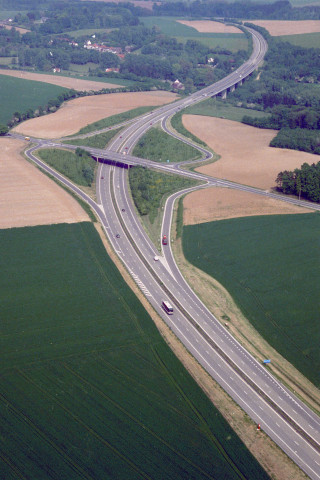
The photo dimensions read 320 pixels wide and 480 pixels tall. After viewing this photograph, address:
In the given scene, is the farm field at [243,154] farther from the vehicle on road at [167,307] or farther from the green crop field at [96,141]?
the vehicle on road at [167,307]

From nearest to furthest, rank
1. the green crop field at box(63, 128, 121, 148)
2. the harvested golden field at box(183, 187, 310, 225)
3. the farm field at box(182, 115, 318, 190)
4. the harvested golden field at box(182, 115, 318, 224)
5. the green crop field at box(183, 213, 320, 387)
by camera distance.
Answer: the green crop field at box(183, 213, 320, 387)
the harvested golden field at box(183, 187, 310, 225)
the harvested golden field at box(182, 115, 318, 224)
the farm field at box(182, 115, 318, 190)
the green crop field at box(63, 128, 121, 148)

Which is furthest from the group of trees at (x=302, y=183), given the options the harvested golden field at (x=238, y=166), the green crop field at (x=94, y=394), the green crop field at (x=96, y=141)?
the green crop field at (x=96, y=141)

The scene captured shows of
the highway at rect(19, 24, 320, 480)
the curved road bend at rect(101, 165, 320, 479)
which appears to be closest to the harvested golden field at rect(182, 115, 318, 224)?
the highway at rect(19, 24, 320, 480)

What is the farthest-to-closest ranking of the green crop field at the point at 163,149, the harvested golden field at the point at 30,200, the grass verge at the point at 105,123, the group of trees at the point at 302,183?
1. the grass verge at the point at 105,123
2. the green crop field at the point at 163,149
3. the group of trees at the point at 302,183
4. the harvested golden field at the point at 30,200

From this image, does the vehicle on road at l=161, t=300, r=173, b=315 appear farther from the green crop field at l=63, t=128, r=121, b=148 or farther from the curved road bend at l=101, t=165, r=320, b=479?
the green crop field at l=63, t=128, r=121, b=148

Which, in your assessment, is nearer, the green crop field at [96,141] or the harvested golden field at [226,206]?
the harvested golden field at [226,206]

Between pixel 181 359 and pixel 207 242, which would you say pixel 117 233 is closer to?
pixel 207 242

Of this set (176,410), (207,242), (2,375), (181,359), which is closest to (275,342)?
(181,359)
